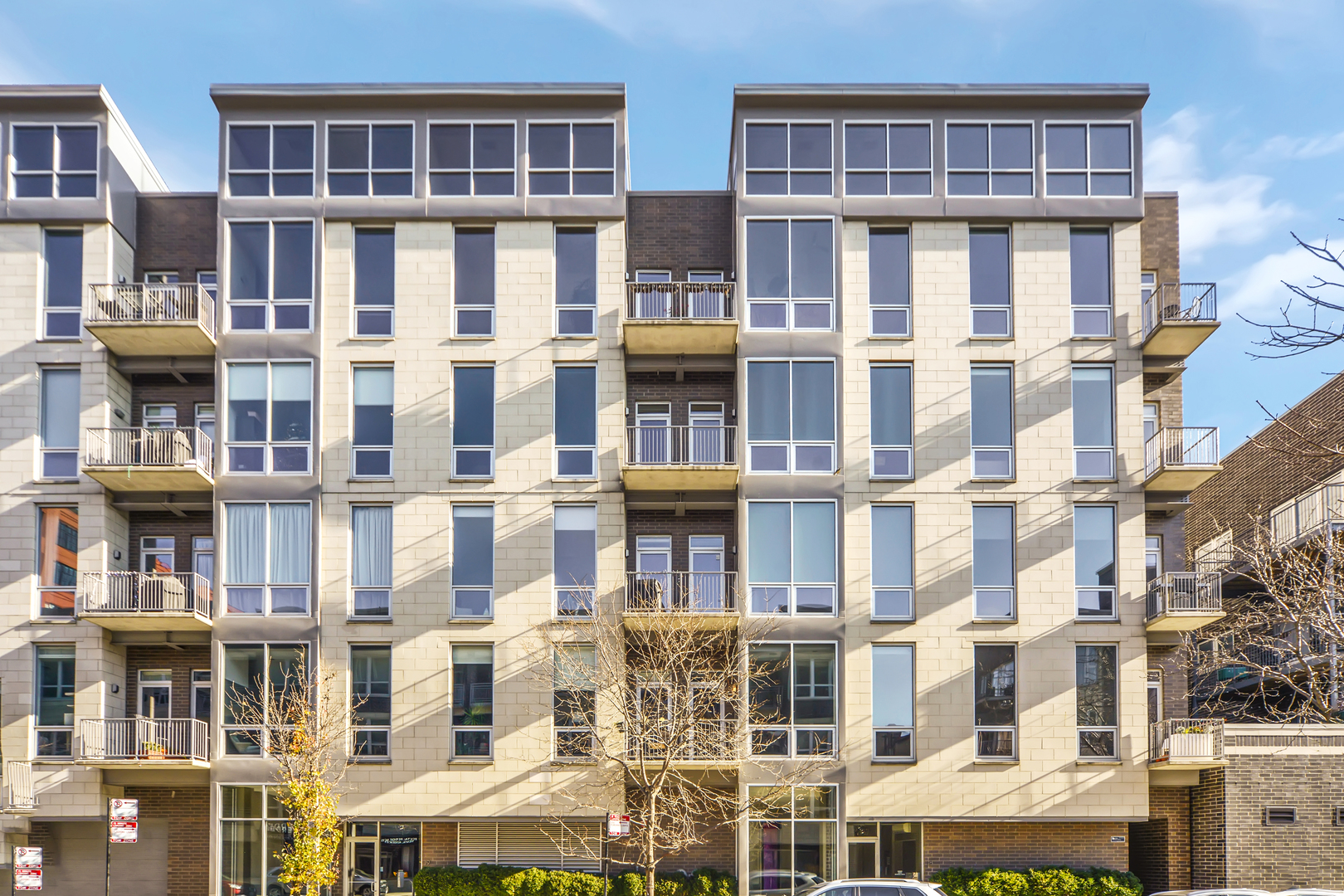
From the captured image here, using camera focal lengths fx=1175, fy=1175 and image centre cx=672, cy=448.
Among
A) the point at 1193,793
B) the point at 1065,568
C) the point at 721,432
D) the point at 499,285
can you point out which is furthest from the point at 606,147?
the point at 1193,793

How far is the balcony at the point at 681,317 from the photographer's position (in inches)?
1079

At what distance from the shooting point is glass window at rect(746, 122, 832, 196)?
28.6 m

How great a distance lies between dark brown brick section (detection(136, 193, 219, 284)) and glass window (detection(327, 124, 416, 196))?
3442 mm

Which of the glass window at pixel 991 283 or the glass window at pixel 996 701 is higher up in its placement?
the glass window at pixel 991 283

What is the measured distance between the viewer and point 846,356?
28016 millimetres

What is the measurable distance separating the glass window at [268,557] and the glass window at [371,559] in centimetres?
103

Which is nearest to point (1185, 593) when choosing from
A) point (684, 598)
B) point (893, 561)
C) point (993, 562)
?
point (993, 562)

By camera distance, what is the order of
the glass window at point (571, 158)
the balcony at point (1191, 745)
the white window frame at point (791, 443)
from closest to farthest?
the balcony at point (1191, 745) < the white window frame at point (791, 443) < the glass window at point (571, 158)

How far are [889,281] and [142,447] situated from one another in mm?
18039

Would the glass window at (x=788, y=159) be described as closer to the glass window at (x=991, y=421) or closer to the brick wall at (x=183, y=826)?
the glass window at (x=991, y=421)

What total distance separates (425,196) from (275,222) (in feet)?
12.0

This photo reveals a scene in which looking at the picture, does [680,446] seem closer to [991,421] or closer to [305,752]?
[991,421]

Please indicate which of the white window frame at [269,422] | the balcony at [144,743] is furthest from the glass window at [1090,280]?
the balcony at [144,743]

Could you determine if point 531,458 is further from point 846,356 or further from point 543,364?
point 846,356
